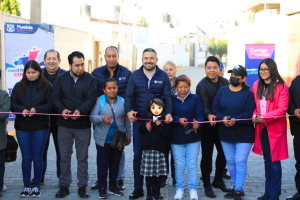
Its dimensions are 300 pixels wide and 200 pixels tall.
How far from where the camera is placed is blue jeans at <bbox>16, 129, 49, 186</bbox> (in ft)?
20.2

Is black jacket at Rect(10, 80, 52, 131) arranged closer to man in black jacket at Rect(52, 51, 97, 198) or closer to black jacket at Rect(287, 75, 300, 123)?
man in black jacket at Rect(52, 51, 97, 198)

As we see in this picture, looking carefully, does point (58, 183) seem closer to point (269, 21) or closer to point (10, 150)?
point (10, 150)

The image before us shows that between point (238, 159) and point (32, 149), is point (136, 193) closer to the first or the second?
point (238, 159)

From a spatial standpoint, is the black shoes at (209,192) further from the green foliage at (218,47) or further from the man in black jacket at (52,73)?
the green foliage at (218,47)

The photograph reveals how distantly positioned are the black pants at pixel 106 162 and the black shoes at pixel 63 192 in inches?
20.0

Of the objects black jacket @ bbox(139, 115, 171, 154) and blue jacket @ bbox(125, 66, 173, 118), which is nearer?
black jacket @ bbox(139, 115, 171, 154)

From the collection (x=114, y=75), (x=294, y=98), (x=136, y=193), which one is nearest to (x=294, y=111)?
(x=294, y=98)

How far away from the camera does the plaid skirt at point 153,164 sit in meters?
5.82

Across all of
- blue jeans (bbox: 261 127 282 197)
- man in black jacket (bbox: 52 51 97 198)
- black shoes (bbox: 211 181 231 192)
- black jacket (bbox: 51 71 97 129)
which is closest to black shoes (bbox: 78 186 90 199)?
man in black jacket (bbox: 52 51 97 198)

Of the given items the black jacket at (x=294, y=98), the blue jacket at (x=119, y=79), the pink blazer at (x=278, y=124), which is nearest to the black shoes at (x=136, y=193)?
the blue jacket at (x=119, y=79)

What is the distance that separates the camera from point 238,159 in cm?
595

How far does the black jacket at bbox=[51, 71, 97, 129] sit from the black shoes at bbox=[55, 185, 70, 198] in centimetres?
92

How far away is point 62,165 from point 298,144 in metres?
3.34

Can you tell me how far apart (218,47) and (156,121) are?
7482 centimetres
